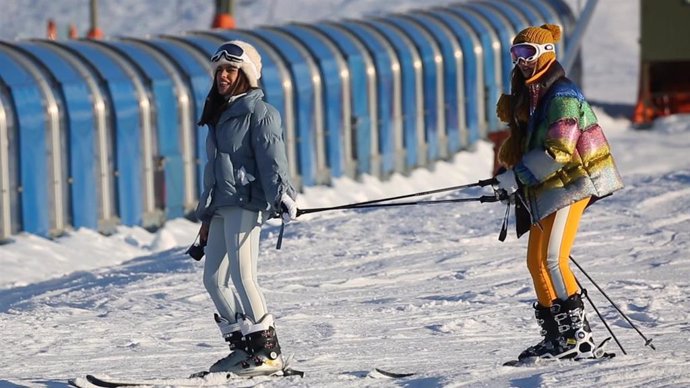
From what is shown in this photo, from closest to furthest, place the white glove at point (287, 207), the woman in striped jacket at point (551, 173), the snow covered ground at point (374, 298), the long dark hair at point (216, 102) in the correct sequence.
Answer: the white glove at point (287, 207) → the woman in striped jacket at point (551, 173) → the long dark hair at point (216, 102) → the snow covered ground at point (374, 298)

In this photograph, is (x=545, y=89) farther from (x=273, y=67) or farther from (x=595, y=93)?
(x=595, y=93)

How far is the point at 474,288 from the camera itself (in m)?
10.8

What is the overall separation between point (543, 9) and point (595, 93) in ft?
7.85

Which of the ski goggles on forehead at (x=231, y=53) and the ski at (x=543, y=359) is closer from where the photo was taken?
the ski goggles on forehead at (x=231, y=53)

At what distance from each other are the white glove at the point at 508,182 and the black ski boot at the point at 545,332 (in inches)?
23.0

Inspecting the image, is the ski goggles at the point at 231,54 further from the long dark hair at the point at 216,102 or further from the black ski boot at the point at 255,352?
the black ski boot at the point at 255,352

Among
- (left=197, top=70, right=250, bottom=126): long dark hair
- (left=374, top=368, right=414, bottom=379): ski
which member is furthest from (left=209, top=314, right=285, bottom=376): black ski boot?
(left=197, top=70, right=250, bottom=126): long dark hair

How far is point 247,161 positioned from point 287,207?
31 cm

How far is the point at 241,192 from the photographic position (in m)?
7.32

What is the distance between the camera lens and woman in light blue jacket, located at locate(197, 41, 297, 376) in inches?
288

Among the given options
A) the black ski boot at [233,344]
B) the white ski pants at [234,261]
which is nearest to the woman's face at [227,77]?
the white ski pants at [234,261]

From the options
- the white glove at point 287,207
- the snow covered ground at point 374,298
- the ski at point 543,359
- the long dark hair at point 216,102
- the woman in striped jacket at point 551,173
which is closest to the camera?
the white glove at point 287,207

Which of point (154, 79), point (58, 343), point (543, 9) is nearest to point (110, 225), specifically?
point (154, 79)

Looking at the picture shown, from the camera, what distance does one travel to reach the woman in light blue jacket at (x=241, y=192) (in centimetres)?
730
